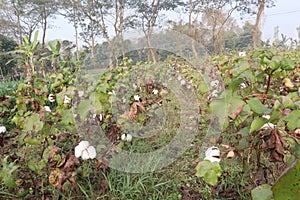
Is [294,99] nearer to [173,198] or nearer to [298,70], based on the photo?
[173,198]

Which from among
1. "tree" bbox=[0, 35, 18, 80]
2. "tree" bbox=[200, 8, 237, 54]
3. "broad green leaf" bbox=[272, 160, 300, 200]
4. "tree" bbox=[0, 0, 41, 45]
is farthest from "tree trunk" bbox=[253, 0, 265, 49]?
"tree" bbox=[0, 0, 41, 45]

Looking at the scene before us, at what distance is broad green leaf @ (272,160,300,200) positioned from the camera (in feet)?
0.95

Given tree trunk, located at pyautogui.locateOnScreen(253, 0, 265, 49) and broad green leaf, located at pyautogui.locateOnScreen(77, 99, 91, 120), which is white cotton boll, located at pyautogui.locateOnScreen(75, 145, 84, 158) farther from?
tree trunk, located at pyautogui.locateOnScreen(253, 0, 265, 49)

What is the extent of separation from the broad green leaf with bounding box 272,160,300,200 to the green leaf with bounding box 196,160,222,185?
404 millimetres

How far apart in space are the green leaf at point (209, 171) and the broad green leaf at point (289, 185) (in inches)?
15.9

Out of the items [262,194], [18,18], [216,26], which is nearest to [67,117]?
[262,194]

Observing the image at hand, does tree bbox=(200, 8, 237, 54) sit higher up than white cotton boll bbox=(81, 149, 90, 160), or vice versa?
tree bbox=(200, 8, 237, 54)

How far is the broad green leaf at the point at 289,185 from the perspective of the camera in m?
0.29

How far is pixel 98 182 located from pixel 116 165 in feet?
0.40

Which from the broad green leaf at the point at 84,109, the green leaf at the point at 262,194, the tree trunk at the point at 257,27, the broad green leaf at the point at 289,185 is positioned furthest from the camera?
the tree trunk at the point at 257,27

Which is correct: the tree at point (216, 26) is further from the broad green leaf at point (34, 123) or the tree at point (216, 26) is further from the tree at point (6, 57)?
the tree at point (6, 57)

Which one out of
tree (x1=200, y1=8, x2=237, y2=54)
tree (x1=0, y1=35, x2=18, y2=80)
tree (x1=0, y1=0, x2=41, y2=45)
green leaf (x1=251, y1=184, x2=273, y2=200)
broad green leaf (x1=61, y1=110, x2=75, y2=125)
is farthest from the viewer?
tree (x1=0, y1=0, x2=41, y2=45)

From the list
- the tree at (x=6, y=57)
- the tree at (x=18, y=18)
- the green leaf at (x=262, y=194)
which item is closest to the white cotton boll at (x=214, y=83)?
the green leaf at (x=262, y=194)

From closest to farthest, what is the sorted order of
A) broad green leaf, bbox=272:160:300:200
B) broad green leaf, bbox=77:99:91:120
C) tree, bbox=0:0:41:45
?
broad green leaf, bbox=272:160:300:200 → broad green leaf, bbox=77:99:91:120 → tree, bbox=0:0:41:45
